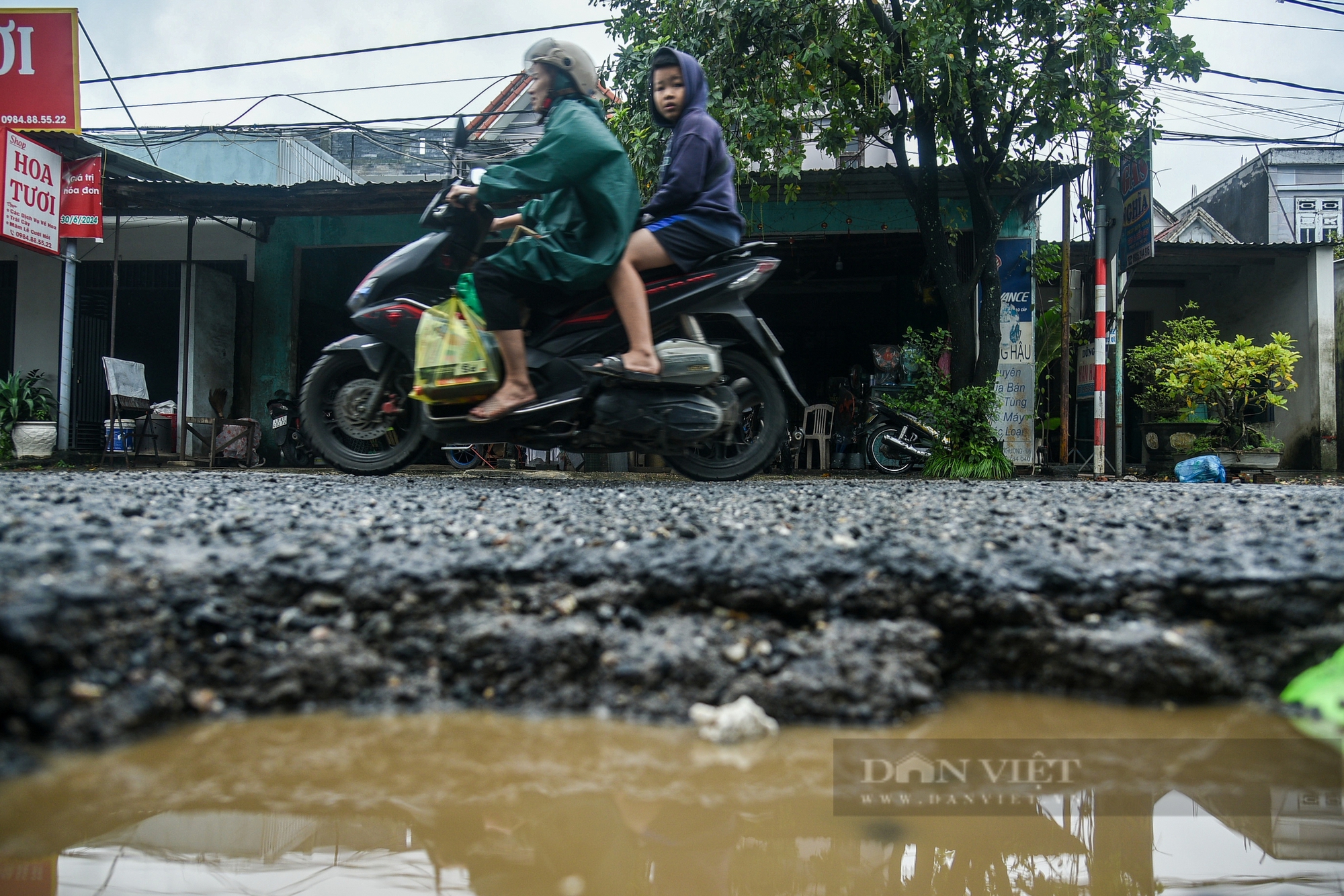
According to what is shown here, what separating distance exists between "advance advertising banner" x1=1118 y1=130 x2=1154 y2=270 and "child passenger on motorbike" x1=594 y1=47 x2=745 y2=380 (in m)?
5.59

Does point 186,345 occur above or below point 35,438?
above

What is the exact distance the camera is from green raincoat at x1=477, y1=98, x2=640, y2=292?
119 inches

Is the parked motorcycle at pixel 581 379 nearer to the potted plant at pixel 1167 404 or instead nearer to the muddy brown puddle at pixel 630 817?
the muddy brown puddle at pixel 630 817

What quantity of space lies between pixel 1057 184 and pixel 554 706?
27.9ft

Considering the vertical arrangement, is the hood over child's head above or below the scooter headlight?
above

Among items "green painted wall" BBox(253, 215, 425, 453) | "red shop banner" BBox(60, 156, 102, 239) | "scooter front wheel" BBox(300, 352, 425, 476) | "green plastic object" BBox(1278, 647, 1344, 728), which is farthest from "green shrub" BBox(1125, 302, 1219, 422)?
"red shop banner" BBox(60, 156, 102, 239)

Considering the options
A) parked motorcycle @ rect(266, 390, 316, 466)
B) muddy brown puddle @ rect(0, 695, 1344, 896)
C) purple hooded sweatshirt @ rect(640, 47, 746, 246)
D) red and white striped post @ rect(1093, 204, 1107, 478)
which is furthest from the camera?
parked motorcycle @ rect(266, 390, 316, 466)

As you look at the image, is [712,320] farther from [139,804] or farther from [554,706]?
[139,804]

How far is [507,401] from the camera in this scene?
127 inches

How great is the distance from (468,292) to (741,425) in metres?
1.29

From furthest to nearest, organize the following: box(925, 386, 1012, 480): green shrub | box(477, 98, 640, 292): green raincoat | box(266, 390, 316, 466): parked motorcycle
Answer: box(266, 390, 316, 466): parked motorcycle, box(925, 386, 1012, 480): green shrub, box(477, 98, 640, 292): green raincoat

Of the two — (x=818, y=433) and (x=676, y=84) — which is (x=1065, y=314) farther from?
(x=676, y=84)

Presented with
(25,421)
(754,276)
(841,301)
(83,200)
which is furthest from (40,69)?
(841,301)

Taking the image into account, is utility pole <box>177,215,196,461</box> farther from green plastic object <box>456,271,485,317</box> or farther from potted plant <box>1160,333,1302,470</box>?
potted plant <box>1160,333,1302,470</box>
